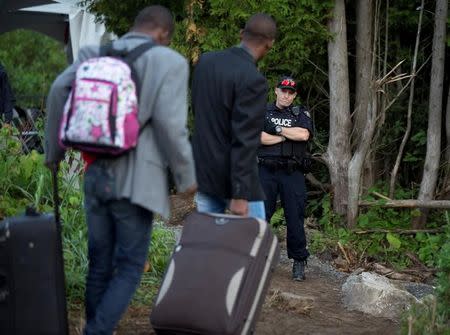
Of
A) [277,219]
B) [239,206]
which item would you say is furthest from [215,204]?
[277,219]

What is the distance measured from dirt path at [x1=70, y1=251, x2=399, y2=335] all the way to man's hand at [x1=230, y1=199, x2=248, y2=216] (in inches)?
36.0

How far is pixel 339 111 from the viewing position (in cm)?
938

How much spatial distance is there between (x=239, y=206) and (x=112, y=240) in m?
0.86

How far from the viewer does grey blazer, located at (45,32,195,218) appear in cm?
418

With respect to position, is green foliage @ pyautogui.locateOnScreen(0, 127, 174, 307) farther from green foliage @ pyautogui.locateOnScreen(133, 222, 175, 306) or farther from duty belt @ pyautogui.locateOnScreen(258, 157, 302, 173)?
duty belt @ pyautogui.locateOnScreen(258, 157, 302, 173)

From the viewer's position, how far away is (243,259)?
4520 millimetres

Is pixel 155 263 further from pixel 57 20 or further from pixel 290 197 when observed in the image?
pixel 57 20

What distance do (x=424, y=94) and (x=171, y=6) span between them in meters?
3.03

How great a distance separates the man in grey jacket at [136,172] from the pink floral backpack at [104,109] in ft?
0.32

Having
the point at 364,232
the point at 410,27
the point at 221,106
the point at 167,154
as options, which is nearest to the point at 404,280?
the point at 364,232

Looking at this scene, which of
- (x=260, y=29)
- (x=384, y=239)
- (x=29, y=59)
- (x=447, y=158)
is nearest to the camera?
(x=260, y=29)

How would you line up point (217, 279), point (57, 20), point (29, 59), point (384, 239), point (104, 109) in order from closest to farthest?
point (104, 109)
point (217, 279)
point (384, 239)
point (57, 20)
point (29, 59)

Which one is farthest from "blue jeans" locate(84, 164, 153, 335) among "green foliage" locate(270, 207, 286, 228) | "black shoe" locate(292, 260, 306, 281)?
"green foliage" locate(270, 207, 286, 228)

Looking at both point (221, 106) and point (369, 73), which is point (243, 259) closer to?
point (221, 106)
